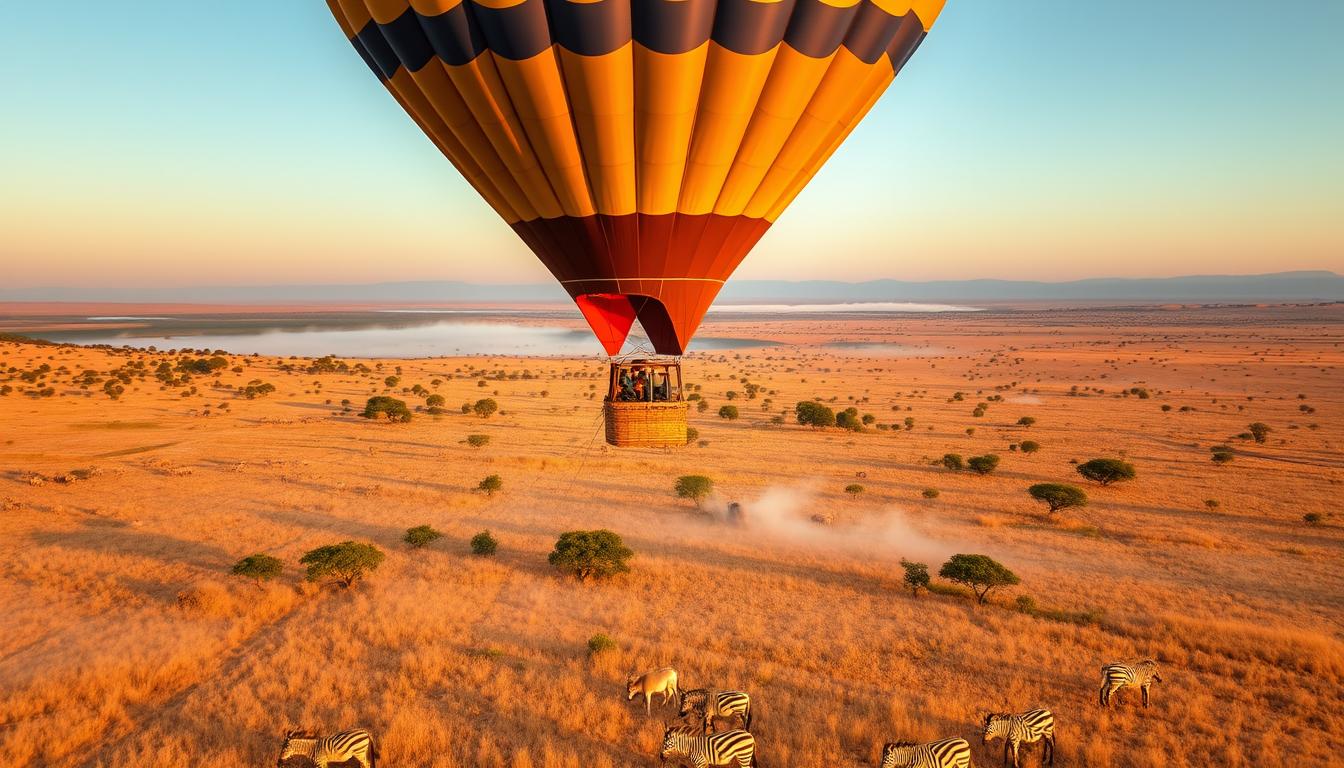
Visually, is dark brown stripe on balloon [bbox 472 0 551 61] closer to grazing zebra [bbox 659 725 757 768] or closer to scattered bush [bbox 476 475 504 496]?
grazing zebra [bbox 659 725 757 768]

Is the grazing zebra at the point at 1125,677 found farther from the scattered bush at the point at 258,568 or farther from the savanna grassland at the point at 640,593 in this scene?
the scattered bush at the point at 258,568

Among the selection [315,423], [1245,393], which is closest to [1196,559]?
[315,423]

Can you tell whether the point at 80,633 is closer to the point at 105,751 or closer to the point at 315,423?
the point at 105,751

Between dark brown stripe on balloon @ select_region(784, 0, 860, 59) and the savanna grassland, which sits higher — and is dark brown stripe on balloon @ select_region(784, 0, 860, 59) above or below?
above

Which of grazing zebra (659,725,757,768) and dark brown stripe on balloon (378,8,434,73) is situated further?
dark brown stripe on balloon (378,8,434,73)

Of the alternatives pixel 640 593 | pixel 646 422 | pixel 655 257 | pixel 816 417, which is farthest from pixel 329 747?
pixel 816 417

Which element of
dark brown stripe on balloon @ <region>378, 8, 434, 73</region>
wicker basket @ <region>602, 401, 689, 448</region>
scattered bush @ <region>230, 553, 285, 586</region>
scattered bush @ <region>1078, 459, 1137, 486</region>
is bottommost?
scattered bush @ <region>1078, 459, 1137, 486</region>

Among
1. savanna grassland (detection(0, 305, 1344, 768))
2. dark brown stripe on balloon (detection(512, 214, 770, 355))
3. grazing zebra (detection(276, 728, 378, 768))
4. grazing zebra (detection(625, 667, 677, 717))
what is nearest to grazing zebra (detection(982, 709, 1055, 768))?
savanna grassland (detection(0, 305, 1344, 768))
